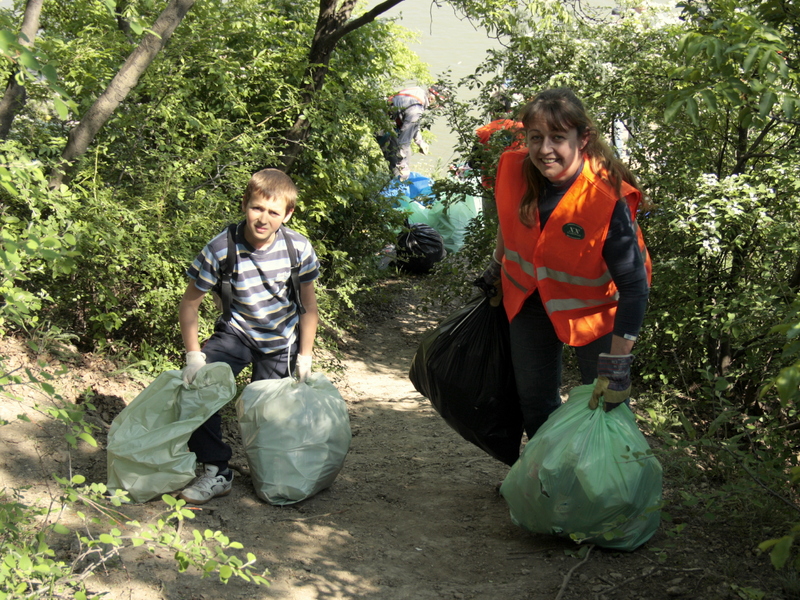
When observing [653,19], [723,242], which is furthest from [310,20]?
[723,242]

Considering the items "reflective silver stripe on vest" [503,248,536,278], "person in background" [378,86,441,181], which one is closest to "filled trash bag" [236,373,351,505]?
"reflective silver stripe on vest" [503,248,536,278]

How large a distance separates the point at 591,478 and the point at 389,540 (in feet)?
3.03

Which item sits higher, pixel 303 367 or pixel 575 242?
pixel 575 242

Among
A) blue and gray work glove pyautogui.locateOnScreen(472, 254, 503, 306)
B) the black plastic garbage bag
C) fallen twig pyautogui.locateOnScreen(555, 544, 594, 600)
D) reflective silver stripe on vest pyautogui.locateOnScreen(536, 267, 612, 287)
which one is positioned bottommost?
fallen twig pyautogui.locateOnScreen(555, 544, 594, 600)

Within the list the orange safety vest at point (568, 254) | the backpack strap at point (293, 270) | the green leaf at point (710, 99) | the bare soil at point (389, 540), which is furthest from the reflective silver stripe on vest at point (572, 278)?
the backpack strap at point (293, 270)

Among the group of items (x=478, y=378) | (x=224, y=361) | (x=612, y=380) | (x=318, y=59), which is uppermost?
(x=318, y=59)

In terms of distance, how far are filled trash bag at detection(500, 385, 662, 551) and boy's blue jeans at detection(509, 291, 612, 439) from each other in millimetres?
221

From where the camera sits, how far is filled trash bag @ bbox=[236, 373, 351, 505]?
10.2ft

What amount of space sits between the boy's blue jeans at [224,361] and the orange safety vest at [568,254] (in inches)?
42.1

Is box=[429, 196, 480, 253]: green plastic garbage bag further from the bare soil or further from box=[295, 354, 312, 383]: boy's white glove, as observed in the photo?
box=[295, 354, 312, 383]: boy's white glove

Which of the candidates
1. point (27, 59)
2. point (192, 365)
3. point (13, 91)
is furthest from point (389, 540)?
point (13, 91)

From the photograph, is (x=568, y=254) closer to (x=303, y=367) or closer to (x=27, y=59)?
(x=303, y=367)

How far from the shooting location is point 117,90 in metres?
3.65

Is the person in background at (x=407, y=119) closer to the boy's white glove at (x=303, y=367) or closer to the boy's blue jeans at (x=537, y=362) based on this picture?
the boy's white glove at (x=303, y=367)
